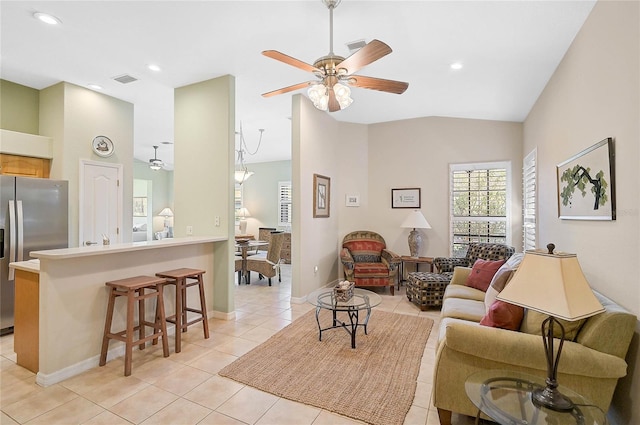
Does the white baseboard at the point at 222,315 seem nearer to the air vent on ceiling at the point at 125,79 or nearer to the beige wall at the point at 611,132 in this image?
the air vent on ceiling at the point at 125,79

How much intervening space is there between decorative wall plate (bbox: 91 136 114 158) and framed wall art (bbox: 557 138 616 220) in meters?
5.59

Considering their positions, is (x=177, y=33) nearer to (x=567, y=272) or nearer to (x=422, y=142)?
(x=567, y=272)

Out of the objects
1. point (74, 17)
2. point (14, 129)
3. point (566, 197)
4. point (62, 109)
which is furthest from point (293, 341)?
point (14, 129)

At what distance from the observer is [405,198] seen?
571cm

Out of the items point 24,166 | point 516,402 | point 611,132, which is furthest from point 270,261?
point 611,132

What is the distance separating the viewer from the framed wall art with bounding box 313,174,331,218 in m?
4.90

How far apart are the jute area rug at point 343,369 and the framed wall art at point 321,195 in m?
1.90

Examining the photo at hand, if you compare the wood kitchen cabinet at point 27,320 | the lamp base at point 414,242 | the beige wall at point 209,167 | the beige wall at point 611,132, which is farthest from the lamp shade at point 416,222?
the wood kitchen cabinet at point 27,320

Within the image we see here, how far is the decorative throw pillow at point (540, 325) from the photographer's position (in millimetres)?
1768

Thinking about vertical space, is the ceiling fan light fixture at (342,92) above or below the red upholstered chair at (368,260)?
above

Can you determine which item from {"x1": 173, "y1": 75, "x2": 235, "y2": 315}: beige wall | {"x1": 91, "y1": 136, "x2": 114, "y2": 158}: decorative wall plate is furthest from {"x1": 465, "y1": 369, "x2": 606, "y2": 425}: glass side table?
{"x1": 91, "y1": 136, "x2": 114, "y2": 158}: decorative wall plate

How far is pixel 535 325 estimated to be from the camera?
6.18 feet

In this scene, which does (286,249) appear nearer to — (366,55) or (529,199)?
(529,199)

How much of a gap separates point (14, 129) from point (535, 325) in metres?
6.14
